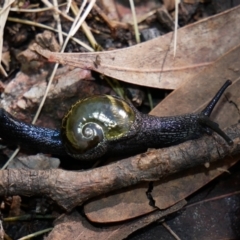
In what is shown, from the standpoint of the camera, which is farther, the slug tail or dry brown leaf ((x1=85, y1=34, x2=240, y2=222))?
the slug tail

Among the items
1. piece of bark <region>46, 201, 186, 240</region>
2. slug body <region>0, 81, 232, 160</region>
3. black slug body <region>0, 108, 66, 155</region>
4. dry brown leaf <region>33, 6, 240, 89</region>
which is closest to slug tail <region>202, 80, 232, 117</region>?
slug body <region>0, 81, 232, 160</region>

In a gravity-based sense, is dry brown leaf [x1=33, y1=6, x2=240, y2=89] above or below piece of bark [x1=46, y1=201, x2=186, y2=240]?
above

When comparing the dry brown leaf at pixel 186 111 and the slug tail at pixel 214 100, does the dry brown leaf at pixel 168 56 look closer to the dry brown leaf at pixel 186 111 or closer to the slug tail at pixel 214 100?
the dry brown leaf at pixel 186 111

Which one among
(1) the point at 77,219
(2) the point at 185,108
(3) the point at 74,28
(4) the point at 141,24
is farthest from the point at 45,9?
(1) the point at 77,219

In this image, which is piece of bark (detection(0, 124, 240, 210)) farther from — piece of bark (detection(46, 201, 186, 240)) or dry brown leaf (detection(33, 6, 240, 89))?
dry brown leaf (detection(33, 6, 240, 89))

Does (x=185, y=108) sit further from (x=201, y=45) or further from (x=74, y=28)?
(x=74, y=28)

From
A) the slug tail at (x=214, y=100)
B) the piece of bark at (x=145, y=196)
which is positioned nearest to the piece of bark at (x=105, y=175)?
the piece of bark at (x=145, y=196)

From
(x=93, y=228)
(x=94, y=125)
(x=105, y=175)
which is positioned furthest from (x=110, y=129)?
(x=93, y=228)
